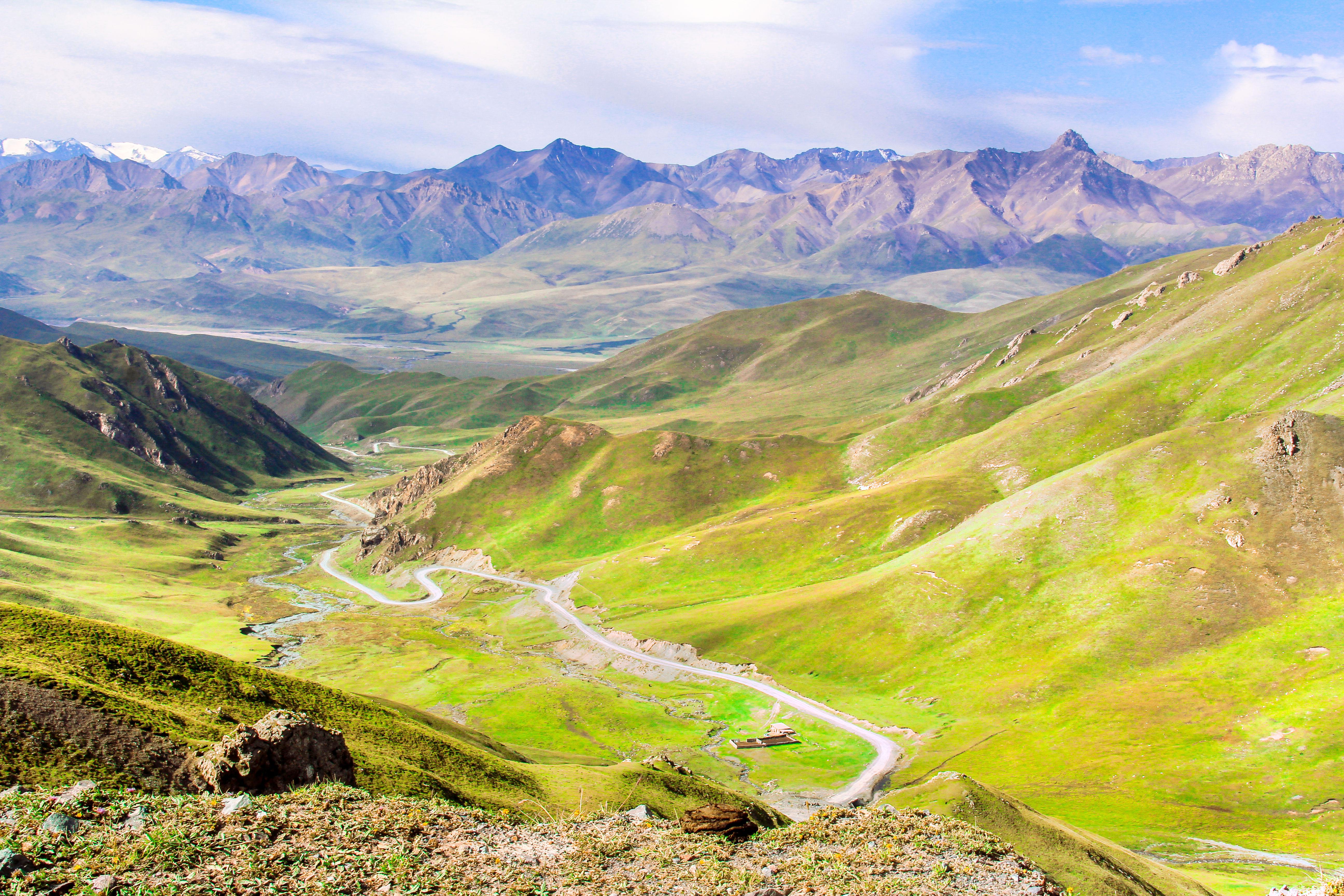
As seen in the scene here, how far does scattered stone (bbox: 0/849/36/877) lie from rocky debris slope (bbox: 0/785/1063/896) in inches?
2.2

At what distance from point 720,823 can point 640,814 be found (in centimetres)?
470

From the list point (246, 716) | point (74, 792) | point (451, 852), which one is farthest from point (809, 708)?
point (74, 792)

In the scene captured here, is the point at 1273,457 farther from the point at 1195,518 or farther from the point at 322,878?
the point at 322,878

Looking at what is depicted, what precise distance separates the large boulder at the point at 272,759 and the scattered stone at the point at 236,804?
2.41 metres

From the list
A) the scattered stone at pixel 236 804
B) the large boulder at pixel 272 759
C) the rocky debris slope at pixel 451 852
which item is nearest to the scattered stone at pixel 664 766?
the rocky debris slope at pixel 451 852

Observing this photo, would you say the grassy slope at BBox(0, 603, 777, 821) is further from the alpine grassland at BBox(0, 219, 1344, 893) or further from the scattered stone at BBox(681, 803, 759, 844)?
the scattered stone at BBox(681, 803, 759, 844)

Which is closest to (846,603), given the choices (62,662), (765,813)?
(765,813)

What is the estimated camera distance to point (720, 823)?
36.2 metres

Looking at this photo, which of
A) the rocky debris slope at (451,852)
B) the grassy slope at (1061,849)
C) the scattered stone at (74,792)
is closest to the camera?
the rocky debris slope at (451,852)

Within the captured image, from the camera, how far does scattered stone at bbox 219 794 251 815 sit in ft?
96.1

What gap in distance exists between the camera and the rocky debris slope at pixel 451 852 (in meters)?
25.2

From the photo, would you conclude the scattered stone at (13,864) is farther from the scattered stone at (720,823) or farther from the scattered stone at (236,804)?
the scattered stone at (720,823)

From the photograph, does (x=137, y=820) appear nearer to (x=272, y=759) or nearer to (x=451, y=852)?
(x=272, y=759)

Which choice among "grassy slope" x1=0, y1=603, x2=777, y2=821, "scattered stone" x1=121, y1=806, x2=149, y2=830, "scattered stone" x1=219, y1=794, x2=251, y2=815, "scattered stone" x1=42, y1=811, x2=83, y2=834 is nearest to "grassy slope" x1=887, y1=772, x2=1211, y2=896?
"grassy slope" x1=0, y1=603, x2=777, y2=821
